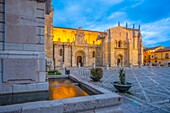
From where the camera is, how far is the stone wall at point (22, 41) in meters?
4.21

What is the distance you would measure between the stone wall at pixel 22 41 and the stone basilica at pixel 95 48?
24.0 metres

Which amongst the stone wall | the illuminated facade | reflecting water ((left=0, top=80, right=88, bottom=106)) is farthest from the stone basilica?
reflecting water ((left=0, top=80, right=88, bottom=106))

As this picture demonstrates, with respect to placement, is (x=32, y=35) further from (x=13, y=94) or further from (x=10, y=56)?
(x=13, y=94)

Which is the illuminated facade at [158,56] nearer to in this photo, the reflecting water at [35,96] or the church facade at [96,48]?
the church facade at [96,48]

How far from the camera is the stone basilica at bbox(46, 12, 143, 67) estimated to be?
3381 centimetres

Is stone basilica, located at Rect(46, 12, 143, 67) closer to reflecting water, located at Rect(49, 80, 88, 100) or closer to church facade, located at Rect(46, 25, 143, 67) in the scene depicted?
church facade, located at Rect(46, 25, 143, 67)

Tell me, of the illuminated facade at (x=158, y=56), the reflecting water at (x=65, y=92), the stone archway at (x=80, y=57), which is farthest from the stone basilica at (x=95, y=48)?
the reflecting water at (x=65, y=92)

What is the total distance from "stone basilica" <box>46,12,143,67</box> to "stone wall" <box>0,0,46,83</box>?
24.0 meters

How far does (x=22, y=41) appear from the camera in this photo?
4.42 meters

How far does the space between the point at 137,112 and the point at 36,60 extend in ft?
13.1

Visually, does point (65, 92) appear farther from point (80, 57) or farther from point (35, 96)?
point (80, 57)

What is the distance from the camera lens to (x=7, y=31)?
14.0 feet

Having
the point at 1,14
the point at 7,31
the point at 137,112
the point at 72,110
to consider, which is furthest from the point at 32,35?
the point at 137,112

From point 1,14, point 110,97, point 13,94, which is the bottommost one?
point 13,94
